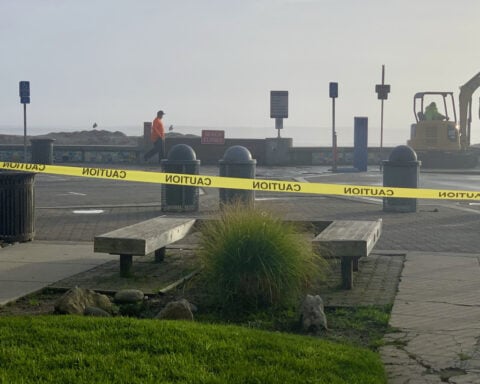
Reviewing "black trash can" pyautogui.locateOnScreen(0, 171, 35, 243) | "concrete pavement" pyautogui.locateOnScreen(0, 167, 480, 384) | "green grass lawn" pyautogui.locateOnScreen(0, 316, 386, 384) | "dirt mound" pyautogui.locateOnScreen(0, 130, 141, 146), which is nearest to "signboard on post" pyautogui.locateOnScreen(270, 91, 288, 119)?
"concrete pavement" pyautogui.locateOnScreen(0, 167, 480, 384)

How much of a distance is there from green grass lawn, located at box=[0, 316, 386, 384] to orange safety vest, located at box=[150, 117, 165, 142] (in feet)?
78.9

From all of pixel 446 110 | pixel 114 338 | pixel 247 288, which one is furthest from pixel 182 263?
pixel 446 110

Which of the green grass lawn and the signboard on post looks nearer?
the green grass lawn

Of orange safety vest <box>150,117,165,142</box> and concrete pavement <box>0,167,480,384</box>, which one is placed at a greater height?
orange safety vest <box>150,117,165,142</box>

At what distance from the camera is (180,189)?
16.8 meters

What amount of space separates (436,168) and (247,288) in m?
28.3

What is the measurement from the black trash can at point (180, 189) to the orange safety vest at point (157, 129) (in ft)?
44.5

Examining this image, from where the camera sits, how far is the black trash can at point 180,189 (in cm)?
1688

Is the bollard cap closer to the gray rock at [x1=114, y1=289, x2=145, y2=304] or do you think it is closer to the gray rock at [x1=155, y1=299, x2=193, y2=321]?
the gray rock at [x1=114, y1=289, x2=145, y2=304]

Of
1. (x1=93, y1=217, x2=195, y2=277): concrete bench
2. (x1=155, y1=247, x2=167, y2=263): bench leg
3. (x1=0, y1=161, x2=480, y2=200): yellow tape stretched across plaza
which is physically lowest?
(x1=155, y1=247, x2=167, y2=263): bench leg

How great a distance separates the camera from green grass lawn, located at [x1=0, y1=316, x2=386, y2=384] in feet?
18.6

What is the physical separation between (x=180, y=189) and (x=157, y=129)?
15.0 m

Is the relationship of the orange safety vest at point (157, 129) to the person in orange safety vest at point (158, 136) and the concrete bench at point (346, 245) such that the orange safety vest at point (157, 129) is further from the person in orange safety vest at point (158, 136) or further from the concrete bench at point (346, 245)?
the concrete bench at point (346, 245)

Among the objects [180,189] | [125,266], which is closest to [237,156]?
[180,189]
